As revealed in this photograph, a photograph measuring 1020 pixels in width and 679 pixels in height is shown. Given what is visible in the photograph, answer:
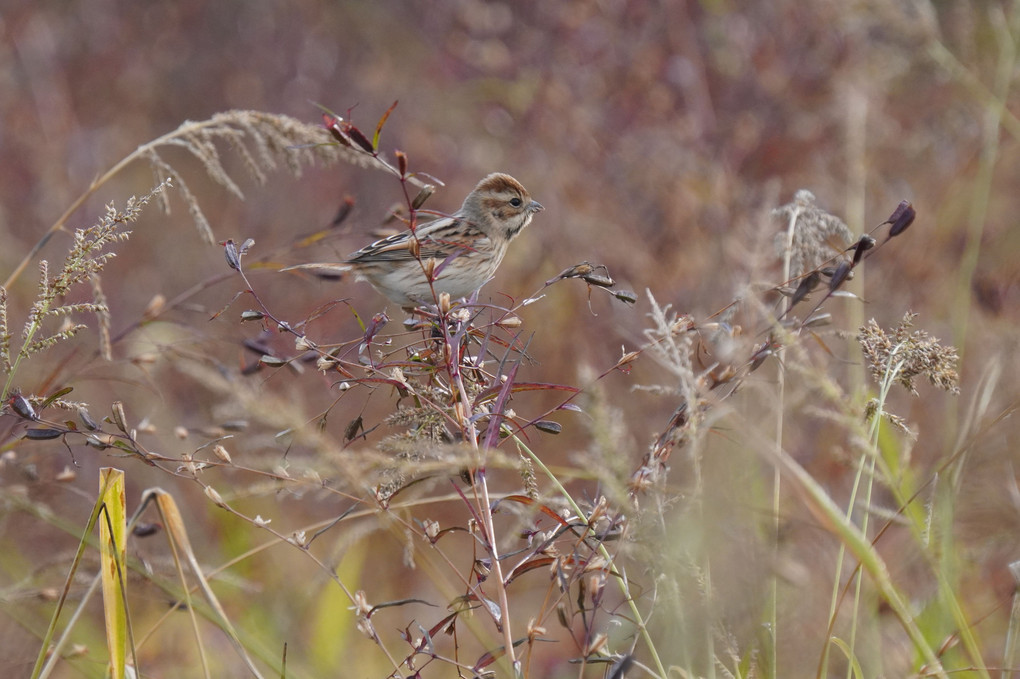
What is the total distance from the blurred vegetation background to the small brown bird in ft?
1.84

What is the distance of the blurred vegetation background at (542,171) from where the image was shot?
3785 mm

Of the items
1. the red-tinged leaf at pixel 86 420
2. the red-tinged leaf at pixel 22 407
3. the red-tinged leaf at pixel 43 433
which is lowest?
the red-tinged leaf at pixel 43 433

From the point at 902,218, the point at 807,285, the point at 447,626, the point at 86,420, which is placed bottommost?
the point at 447,626

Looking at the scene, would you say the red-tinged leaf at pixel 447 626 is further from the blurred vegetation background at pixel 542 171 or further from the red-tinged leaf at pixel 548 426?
the blurred vegetation background at pixel 542 171

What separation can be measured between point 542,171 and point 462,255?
250 cm

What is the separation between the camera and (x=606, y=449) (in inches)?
47.8

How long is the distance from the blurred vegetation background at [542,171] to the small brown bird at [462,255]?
56 centimetres

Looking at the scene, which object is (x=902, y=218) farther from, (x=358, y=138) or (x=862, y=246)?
(x=358, y=138)

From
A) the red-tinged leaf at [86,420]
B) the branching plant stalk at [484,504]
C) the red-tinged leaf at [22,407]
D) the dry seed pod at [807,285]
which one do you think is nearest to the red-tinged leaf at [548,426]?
the branching plant stalk at [484,504]

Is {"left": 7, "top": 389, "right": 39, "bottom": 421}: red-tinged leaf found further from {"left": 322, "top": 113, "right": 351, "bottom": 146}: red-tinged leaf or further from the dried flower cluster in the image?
the dried flower cluster

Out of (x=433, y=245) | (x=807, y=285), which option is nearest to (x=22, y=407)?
(x=807, y=285)

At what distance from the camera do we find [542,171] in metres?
5.50

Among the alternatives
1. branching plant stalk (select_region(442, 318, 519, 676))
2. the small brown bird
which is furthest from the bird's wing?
branching plant stalk (select_region(442, 318, 519, 676))

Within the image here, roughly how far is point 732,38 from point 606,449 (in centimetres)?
495
